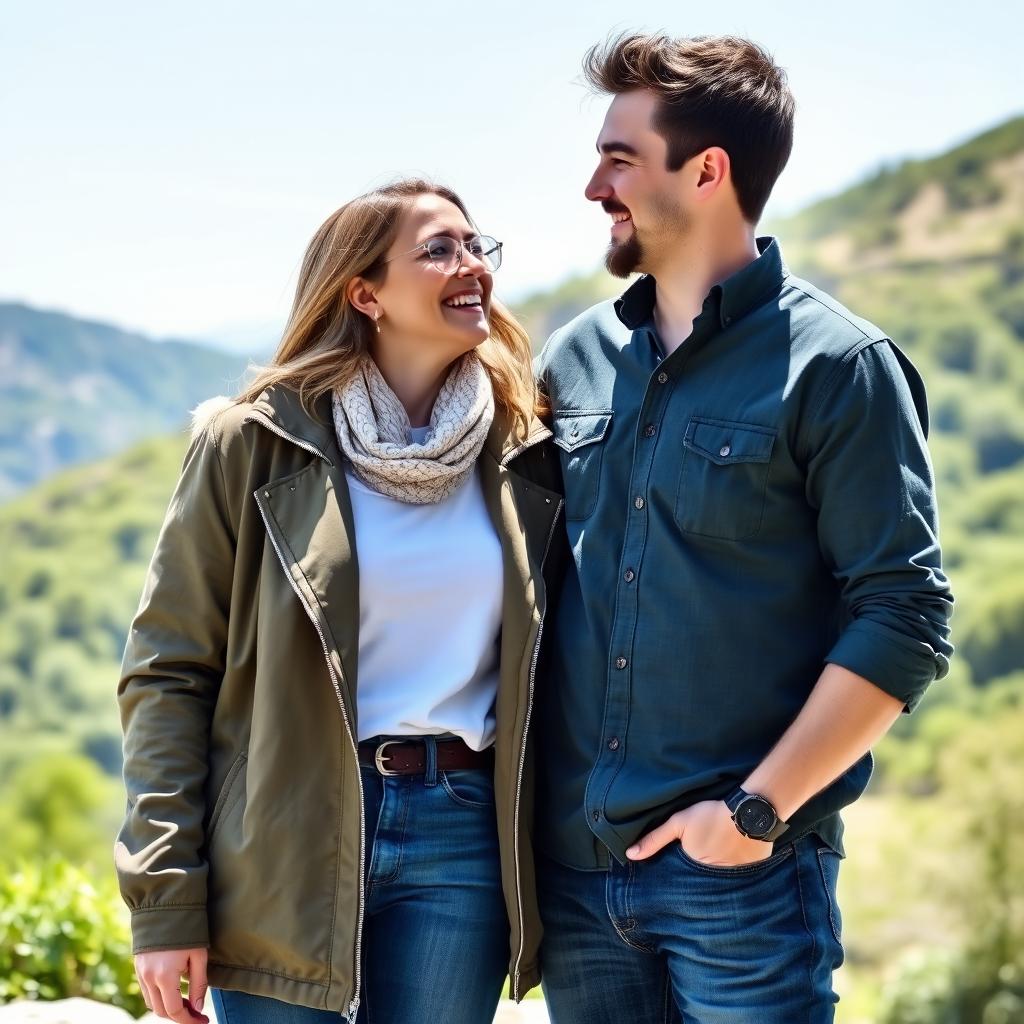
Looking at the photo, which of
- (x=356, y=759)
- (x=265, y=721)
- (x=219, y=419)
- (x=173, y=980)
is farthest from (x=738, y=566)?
(x=173, y=980)

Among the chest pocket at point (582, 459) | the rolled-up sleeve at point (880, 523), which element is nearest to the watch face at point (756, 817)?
the rolled-up sleeve at point (880, 523)

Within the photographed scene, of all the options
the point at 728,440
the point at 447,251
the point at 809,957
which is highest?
the point at 447,251

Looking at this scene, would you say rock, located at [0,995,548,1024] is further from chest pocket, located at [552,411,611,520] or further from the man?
chest pocket, located at [552,411,611,520]

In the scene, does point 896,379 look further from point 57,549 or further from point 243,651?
point 57,549

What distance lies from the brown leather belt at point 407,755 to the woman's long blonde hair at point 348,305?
1.96ft

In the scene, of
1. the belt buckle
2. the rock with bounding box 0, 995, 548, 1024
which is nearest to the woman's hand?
the belt buckle

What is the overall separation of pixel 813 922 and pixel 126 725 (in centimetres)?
119

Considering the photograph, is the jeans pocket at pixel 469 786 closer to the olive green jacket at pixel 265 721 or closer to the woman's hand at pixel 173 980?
the olive green jacket at pixel 265 721

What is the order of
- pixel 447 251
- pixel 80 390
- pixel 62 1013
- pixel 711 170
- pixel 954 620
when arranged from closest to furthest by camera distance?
1. pixel 711 170
2. pixel 447 251
3. pixel 62 1013
4. pixel 954 620
5. pixel 80 390

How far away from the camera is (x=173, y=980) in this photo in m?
2.27

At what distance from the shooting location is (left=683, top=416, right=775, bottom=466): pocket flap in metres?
2.29

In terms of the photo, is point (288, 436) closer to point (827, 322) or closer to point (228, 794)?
point (228, 794)

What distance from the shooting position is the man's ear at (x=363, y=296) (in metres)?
2.67

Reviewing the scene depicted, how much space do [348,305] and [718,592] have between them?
3.00 ft
